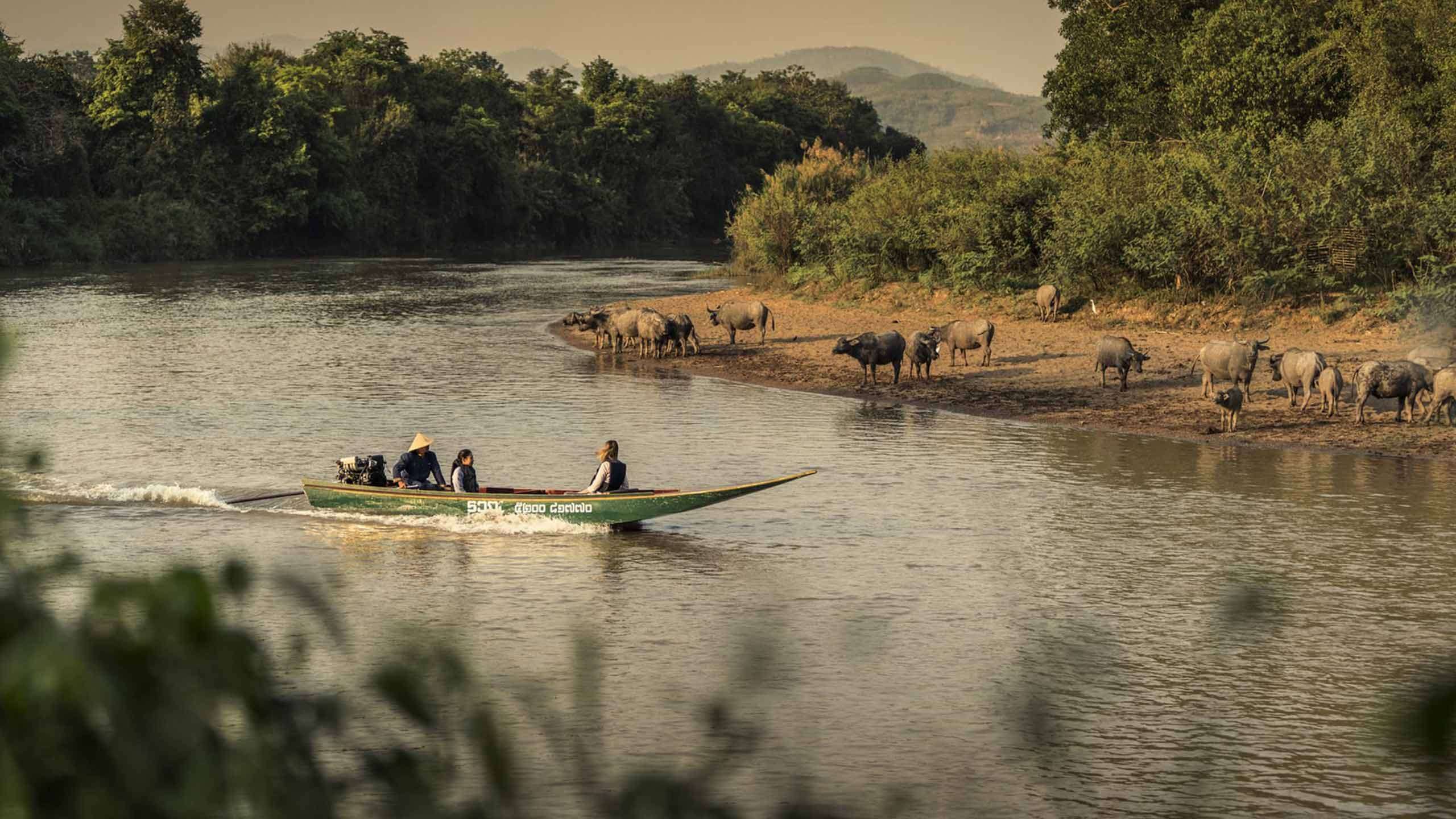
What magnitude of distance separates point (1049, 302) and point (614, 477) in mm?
23353

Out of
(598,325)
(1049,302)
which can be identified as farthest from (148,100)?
(1049,302)

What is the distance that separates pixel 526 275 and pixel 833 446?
54.0 metres

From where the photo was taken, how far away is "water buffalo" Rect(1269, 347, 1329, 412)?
28.0 meters

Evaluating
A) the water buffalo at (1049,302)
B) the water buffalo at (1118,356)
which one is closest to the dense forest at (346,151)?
the water buffalo at (1049,302)

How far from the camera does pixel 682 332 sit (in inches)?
1601

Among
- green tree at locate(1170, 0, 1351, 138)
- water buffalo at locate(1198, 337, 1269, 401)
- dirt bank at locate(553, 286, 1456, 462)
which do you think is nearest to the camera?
dirt bank at locate(553, 286, 1456, 462)

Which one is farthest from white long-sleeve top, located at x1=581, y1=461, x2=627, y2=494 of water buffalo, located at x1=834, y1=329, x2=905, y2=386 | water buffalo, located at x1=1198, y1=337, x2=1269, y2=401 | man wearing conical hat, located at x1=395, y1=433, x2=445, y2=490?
water buffalo, located at x1=834, y1=329, x2=905, y2=386

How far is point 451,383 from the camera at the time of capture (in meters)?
35.4

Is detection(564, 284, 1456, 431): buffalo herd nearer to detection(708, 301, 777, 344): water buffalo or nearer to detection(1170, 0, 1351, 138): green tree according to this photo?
detection(708, 301, 777, 344): water buffalo

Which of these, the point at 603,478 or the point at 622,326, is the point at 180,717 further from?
the point at 622,326

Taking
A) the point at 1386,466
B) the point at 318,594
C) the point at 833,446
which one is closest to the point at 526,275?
the point at 833,446

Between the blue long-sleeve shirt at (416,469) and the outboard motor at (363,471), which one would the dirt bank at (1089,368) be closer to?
the blue long-sleeve shirt at (416,469)

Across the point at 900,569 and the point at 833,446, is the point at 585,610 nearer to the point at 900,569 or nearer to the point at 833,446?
the point at 900,569

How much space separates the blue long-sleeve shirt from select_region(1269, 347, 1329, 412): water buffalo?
16.1m
